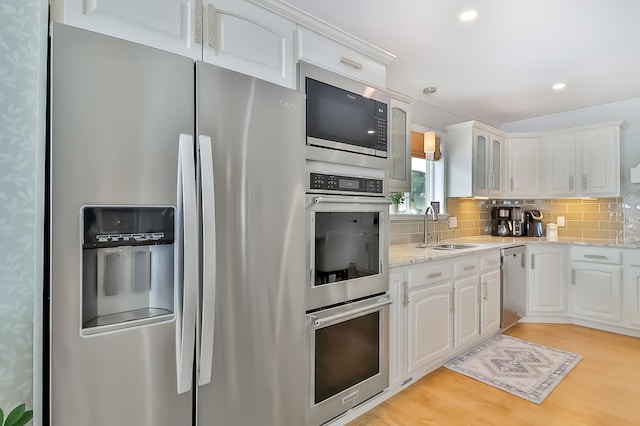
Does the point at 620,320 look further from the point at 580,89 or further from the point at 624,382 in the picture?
the point at 580,89

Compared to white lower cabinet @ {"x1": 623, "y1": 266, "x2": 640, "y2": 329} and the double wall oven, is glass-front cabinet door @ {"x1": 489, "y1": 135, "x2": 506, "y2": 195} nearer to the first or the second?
white lower cabinet @ {"x1": 623, "y1": 266, "x2": 640, "y2": 329}

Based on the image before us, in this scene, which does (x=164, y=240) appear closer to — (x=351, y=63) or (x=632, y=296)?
(x=351, y=63)

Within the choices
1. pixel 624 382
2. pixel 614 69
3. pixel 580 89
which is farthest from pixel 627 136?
pixel 624 382

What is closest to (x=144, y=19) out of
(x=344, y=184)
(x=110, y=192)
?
(x=110, y=192)

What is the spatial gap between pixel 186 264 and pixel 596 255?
407 cm

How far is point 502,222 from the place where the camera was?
436 cm

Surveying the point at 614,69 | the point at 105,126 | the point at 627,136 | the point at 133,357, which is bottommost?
the point at 133,357

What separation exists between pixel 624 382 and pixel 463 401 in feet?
4.19

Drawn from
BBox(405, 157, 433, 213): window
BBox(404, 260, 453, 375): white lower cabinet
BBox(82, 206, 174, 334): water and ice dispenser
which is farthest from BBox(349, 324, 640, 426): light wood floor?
BBox(405, 157, 433, 213): window

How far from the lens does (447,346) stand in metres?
2.59

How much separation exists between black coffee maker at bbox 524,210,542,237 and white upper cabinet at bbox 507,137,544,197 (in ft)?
0.98

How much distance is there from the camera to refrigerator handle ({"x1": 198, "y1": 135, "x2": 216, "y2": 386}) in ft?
3.97

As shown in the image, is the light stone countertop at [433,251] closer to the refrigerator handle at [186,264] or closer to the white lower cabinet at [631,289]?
the white lower cabinet at [631,289]

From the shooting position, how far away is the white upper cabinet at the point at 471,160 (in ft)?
Result: 12.1
